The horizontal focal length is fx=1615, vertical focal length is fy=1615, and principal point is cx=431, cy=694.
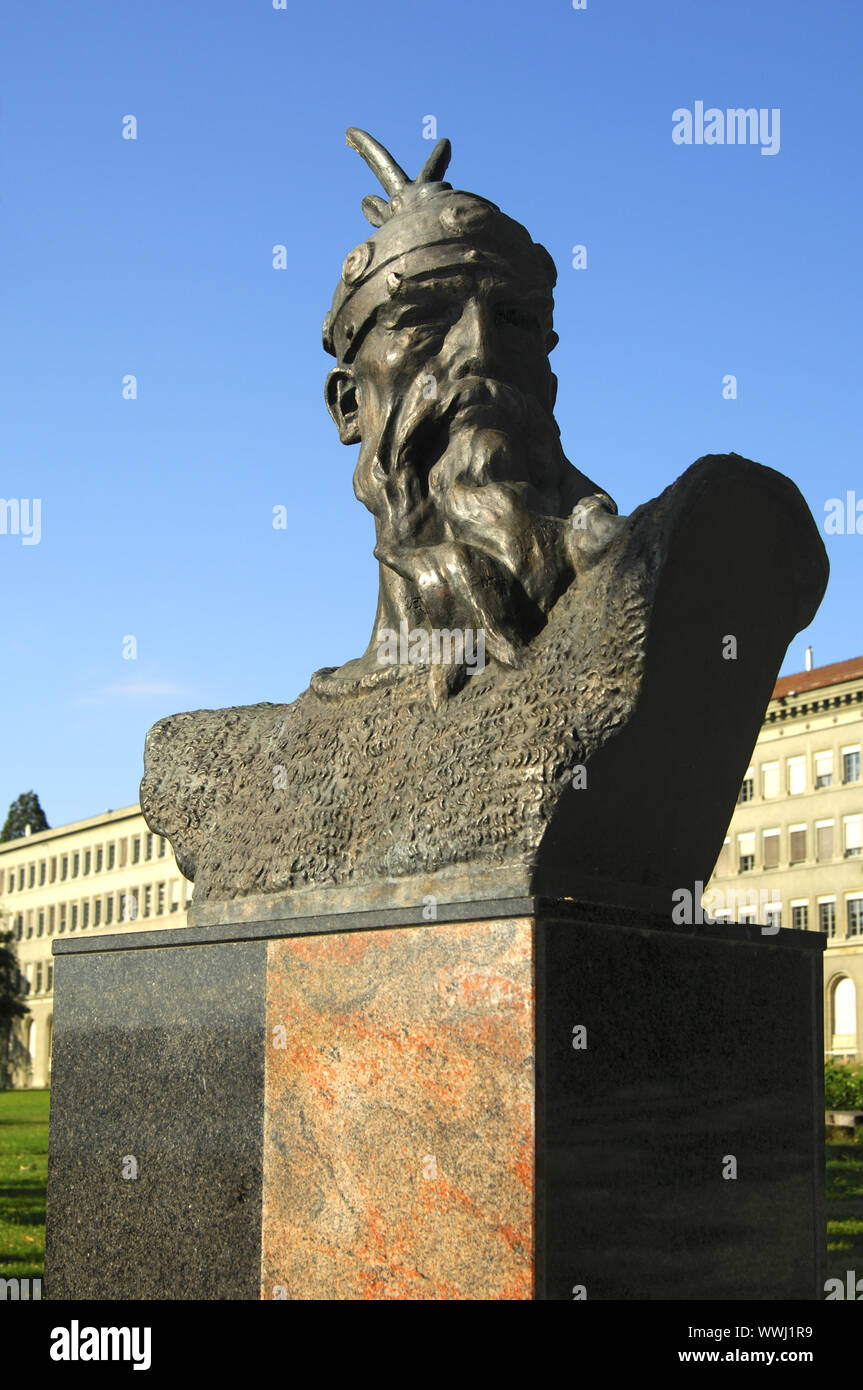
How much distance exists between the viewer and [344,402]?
5.66m

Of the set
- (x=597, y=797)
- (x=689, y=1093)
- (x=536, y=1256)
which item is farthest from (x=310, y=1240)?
(x=597, y=797)

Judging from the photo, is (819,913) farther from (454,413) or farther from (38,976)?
(454,413)

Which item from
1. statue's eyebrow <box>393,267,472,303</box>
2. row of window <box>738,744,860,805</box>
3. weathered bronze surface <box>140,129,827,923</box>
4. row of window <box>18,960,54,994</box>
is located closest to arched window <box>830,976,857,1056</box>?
row of window <box>738,744,860,805</box>

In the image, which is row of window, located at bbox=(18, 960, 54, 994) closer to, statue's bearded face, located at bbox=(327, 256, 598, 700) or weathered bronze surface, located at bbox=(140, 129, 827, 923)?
weathered bronze surface, located at bbox=(140, 129, 827, 923)

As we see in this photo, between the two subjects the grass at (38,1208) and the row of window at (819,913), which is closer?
the grass at (38,1208)

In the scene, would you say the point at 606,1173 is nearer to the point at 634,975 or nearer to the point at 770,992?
the point at 634,975

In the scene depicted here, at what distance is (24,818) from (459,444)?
71700 millimetres

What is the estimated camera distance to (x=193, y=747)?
6.01 meters

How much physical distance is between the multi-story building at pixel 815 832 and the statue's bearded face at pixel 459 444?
133 ft

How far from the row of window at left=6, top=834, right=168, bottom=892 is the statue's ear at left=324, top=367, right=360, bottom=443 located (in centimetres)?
5336

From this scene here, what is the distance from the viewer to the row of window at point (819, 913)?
46281 mm

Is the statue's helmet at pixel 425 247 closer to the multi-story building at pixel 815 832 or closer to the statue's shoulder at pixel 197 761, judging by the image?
the statue's shoulder at pixel 197 761

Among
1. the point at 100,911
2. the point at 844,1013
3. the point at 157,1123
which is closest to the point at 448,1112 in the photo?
the point at 157,1123

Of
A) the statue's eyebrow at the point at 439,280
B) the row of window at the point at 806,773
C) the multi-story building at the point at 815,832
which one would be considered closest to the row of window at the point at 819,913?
the multi-story building at the point at 815,832
